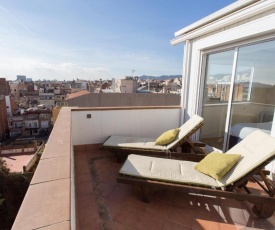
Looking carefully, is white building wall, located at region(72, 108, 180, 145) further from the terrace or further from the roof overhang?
the roof overhang

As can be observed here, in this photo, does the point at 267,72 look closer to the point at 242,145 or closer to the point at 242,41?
the point at 242,41

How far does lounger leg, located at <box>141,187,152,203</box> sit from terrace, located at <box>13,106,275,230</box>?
2.5 inches

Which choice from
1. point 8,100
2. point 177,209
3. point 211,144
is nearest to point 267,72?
point 211,144

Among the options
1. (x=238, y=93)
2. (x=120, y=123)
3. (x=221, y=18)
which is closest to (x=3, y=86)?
(x=120, y=123)

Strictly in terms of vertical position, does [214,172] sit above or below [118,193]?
above

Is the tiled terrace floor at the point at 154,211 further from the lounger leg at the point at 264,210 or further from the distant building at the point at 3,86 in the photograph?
the distant building at the point at 3,86

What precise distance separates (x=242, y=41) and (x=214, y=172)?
2400 mm

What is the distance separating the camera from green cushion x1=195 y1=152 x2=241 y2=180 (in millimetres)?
2109

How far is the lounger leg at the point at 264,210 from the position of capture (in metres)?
1.92

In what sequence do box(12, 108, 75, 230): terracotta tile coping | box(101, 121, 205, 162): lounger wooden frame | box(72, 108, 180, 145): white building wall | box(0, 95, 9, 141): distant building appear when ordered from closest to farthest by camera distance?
box(12, 108, 75, 230): terracotta tile coping → box(101, 121, 205, 162): lounger wooden frame → box(72, 108, 180, 145): white building wall → box(0, 95, 9, 141): distant building

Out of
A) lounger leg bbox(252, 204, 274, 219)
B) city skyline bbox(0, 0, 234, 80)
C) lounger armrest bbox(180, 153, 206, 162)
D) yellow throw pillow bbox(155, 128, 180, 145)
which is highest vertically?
city skyline bbox(0, 0, 234, 80)

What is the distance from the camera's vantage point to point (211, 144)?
400cm

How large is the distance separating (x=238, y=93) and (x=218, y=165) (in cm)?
182

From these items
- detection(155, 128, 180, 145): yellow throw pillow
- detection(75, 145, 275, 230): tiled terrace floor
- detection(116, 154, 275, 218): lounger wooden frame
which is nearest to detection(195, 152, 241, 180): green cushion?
detection(116, 154, 275, 218): lounger wooden frame
